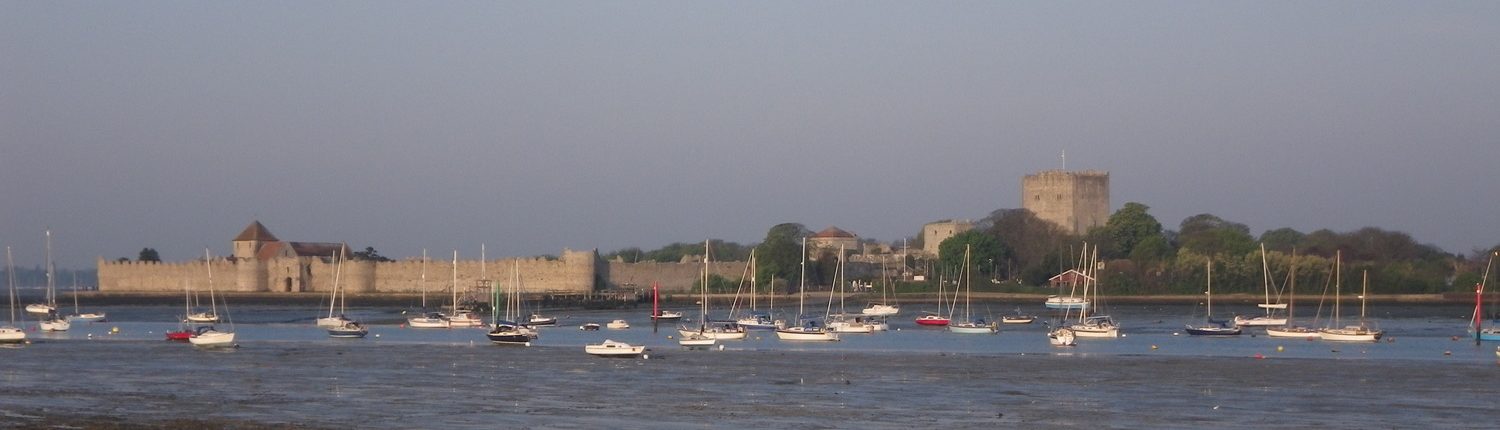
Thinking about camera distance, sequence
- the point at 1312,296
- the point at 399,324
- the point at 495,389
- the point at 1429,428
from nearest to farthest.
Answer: the point at 1429,428, the point at 495,389, the point at 399,324, the point at 1312,296

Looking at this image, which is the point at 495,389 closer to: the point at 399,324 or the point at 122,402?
the point at 122,402

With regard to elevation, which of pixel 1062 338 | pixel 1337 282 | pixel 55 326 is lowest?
pixel 55 326

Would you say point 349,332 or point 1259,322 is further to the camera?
point 1259,322

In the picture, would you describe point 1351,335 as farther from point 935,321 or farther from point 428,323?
point 428,323

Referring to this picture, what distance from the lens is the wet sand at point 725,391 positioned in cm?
2486

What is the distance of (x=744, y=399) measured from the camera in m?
28.3

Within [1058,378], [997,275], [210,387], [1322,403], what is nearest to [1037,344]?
[1058,378]

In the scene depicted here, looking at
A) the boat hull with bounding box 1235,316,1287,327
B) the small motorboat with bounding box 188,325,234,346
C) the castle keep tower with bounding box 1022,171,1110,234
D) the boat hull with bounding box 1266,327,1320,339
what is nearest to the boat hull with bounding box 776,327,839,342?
the boat hull with bounding box 1266,327,1320,339

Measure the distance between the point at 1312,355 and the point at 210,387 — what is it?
72.6ft

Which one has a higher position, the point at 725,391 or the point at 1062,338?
the point at 1062,338

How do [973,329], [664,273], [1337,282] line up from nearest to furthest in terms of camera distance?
1. [973,329]
2. [1337,282]
3. [664,273]

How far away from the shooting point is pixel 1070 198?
112 metres

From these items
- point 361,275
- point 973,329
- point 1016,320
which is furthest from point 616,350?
point 361,275

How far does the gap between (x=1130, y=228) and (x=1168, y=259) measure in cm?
923
